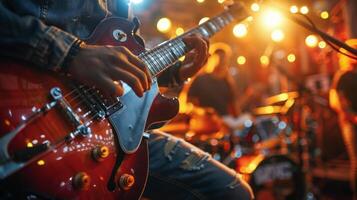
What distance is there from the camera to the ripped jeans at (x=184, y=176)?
173cm

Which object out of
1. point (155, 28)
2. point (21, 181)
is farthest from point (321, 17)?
point (155, 28)

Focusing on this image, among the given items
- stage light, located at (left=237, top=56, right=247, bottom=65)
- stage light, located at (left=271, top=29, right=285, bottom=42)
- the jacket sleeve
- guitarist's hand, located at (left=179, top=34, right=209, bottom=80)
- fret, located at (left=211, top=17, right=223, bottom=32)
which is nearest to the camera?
the jacket sleeve

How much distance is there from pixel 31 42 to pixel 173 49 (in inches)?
33.3

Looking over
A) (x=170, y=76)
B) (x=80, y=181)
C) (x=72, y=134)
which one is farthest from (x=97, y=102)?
(x=170, y=76)

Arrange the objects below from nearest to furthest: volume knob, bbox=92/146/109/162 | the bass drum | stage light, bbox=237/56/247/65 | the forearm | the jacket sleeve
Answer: the jacket sleeve → volume knob, bbox=92/146/109/162 → the forearm → the bass drum → stage light, bbox=237/56/247/65

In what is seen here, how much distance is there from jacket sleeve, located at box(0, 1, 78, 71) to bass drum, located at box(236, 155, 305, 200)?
11.0 ft

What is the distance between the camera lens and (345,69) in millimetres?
4582

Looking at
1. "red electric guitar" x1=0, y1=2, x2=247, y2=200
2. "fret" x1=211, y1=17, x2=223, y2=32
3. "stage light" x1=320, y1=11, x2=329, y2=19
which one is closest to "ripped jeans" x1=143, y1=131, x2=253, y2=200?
"red electric guitar" x1=0, y1=2, x2=247, y2=200

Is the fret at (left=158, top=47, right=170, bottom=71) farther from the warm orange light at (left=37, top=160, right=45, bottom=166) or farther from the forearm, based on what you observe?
the warm orange light at (left=37, top=160, right=45, bottom=166)

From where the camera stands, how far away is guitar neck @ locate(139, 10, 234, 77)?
65.4 inches

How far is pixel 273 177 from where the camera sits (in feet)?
14.5

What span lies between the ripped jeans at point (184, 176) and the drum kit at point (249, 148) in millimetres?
2288

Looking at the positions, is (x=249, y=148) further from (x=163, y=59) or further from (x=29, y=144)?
(x=29, y=144)

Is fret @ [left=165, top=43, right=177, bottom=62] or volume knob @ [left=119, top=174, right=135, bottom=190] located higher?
fret @ [left=165, top=43, right=177, bottom=62]
